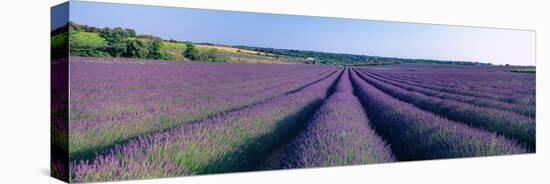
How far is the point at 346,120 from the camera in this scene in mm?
6422

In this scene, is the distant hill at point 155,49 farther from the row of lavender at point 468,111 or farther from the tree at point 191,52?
the row of lavender at point 468,111

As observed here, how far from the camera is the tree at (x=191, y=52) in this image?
17.7 feet

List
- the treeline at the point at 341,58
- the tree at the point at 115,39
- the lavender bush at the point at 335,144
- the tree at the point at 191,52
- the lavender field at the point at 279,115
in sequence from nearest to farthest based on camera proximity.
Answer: the lavender field at the point at 279,115, the tree at the point at 115,39, the tree at the point at 191,52, the lavender bush at the point at 335,144, the treeline at the point at 341,58

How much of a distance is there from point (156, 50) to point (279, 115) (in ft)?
5.17

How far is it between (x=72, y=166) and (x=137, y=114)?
732 millimetres

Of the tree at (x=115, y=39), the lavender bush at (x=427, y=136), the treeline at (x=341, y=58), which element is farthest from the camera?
the lavender bush at (x=427, y=136)

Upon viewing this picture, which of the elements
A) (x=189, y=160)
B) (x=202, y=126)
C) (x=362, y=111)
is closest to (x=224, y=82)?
(x=202, y=126)

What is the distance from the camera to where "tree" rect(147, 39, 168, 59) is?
519 cm

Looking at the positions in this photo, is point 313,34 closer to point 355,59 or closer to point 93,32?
point 355,59

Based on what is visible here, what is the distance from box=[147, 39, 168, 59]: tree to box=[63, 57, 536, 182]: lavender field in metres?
0.06

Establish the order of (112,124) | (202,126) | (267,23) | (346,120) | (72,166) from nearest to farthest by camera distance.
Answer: (72,166) → (112,124) → (202,126) → (267,23) → (346,120)

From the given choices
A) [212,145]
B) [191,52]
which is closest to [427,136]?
[212,145]

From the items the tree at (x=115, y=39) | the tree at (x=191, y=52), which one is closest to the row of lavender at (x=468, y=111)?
the tree at (x=191, y=52)

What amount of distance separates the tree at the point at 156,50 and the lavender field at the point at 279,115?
58 mm
